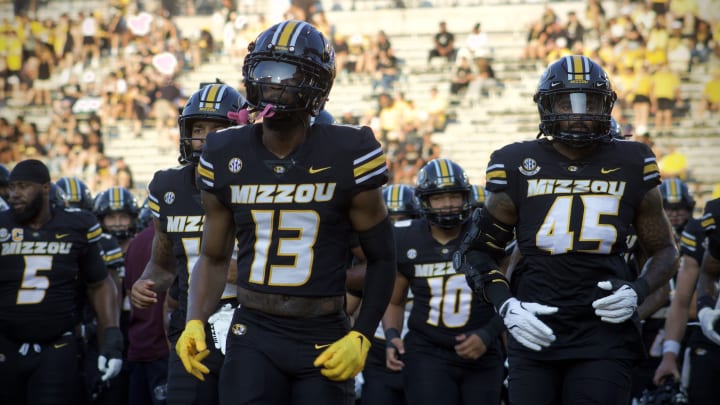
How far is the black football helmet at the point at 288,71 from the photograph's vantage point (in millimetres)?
3654

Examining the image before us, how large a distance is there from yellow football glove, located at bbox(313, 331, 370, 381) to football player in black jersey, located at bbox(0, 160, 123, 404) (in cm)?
384

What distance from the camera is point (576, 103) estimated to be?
4.47 m

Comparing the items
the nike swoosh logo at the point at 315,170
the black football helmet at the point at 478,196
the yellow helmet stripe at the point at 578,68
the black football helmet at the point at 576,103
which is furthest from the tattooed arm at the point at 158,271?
the black football helmet at the point at 478,196

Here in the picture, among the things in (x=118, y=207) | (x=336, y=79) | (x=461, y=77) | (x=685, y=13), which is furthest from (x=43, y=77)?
(x=685, y=13)

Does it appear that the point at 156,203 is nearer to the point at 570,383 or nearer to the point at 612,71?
the point at 570,383

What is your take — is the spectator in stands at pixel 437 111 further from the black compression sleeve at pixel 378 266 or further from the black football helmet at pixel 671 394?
the black compression sleeve at pixel 378 266

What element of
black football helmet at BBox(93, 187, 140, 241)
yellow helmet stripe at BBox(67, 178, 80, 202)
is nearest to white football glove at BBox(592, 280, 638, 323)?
black football helmet at BBox(93, 187, 140, 241)

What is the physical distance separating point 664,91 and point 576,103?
1378cm

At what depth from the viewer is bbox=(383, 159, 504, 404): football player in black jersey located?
6.20 metres

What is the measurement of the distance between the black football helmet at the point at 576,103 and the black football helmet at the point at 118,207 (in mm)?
6689

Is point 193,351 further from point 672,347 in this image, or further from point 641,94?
point 641,94

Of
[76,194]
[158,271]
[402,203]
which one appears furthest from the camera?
[76,194]

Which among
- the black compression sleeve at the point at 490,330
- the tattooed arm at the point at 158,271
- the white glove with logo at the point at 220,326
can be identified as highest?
the tattooed arm at the point at 158,271

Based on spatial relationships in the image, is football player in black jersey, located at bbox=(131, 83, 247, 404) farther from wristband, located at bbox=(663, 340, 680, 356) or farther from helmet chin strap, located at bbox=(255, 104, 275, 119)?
wristband, located at bbox=(663, 340, 680, 356)
